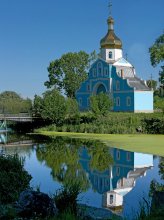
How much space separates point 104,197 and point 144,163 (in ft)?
24.3

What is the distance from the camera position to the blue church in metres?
52.8

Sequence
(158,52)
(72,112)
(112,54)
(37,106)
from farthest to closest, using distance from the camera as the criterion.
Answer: (112,54) < (37,106) < (72,112) < (158,52)

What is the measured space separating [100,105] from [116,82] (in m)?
12.5

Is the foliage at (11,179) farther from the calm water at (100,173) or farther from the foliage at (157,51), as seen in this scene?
the foliage at (157,51)

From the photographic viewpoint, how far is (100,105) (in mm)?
43062

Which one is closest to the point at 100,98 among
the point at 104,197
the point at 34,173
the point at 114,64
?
the point at 114,64

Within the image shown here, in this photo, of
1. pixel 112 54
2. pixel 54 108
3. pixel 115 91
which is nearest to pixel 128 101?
pixel 115 91

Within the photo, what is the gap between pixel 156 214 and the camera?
20.2 feet

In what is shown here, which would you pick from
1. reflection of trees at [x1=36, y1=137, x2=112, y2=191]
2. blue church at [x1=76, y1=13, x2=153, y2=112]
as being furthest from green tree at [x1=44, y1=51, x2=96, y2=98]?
reflection of trees at [x1=36, y1=137, x2=112, y2=191]

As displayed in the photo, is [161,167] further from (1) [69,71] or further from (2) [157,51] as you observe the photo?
(1) [69,71]

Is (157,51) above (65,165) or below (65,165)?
above

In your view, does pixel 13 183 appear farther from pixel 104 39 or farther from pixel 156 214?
pixel 104 39

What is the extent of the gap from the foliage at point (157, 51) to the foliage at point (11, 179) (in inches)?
1136

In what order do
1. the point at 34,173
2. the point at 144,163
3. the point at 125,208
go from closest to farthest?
1. the point at 125,208
2. the point at 34,173
3. the point at 144,163
